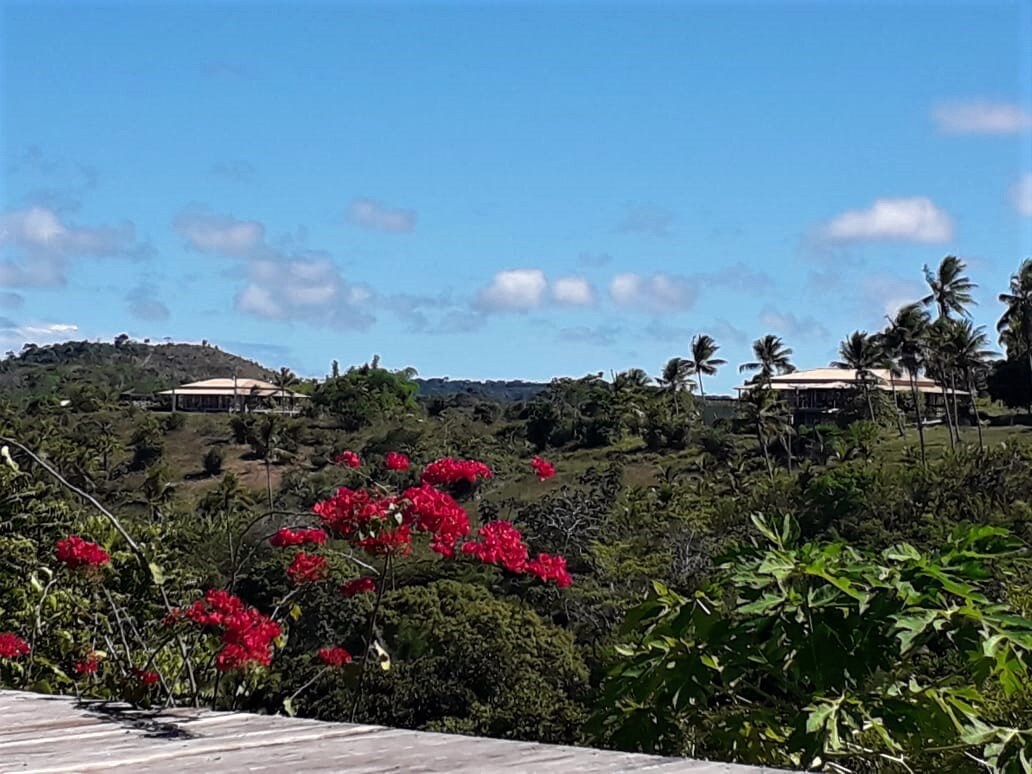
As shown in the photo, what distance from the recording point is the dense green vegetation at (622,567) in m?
2.49

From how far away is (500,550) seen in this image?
496cm

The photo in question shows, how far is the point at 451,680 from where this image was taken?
19.5 metres

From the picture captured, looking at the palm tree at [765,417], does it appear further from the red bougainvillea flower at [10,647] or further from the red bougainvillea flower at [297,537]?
the red bougainvillea flower at [10,647]

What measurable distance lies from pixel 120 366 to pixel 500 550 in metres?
107

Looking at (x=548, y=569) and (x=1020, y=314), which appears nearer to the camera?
(x=548, y=569)

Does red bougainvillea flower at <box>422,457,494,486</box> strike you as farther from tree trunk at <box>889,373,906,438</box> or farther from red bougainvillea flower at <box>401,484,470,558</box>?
tree trunk at <box>889,373,906,438</box>

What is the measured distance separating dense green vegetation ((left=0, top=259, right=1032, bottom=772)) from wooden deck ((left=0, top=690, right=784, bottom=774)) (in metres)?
0.58

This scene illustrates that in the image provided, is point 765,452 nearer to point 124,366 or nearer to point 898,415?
point 898,415

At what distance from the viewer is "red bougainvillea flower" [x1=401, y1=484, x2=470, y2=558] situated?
4.37m

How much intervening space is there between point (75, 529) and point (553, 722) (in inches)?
381

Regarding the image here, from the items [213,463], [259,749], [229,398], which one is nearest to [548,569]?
[259,749]

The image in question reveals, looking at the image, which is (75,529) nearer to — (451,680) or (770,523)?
(770,523)

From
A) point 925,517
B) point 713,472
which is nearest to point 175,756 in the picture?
point 925,517

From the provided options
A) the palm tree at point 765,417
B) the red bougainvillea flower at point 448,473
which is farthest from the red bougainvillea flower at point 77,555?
the palm tree at point 765,417
